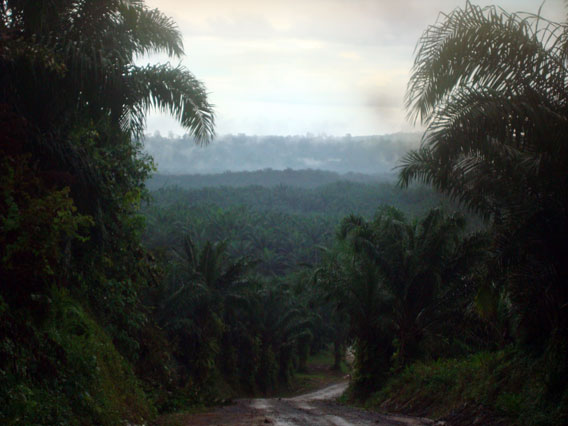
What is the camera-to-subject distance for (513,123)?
8.18m

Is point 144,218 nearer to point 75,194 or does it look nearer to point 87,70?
point 75,194

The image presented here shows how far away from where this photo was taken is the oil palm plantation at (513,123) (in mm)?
8172

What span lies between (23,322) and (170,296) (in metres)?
20.8

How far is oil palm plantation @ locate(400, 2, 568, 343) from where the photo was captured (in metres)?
8.17

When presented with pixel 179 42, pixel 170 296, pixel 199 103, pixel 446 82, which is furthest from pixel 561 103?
pixel 170 296

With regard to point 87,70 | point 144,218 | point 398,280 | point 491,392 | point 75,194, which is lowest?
point 491,392

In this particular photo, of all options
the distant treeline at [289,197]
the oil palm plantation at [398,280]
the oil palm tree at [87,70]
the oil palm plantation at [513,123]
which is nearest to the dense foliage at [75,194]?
the oil palm tree at [87,70]

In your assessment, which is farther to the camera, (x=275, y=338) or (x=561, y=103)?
(x=275, y=338)

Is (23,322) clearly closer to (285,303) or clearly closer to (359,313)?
(359,313)

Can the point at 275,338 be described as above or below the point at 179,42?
below

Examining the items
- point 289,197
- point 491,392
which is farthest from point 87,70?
point 289,197

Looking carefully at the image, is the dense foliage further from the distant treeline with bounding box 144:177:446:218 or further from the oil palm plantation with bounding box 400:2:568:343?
the distant treeline with bounding box 144:177:446:218

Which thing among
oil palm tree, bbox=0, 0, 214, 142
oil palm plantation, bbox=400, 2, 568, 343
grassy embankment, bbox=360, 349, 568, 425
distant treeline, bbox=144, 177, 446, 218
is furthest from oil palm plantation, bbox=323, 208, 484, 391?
distant treeline, bbox=144, 177, 446, 218

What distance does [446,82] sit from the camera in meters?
8.69
